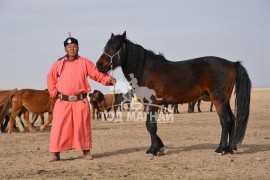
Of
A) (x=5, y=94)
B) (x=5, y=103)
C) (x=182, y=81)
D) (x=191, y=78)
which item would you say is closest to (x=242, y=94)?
(x=191, y=78)

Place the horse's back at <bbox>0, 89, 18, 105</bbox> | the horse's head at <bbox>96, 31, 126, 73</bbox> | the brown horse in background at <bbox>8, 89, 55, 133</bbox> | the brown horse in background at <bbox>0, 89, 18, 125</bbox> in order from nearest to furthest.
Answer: the horse's head at <bbox>96, 31, 126, 73</bbox> → the brown horse in background at <bbox>0, 89, 18, 125</bbox> → the brown horse in background at <bbox>8, 89, 55, 133</bbox> → the horse's back at <bbox>0, 89, 18, 105</bbox>

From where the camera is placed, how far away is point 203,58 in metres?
8.42

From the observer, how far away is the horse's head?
8.14m

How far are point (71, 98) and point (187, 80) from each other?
2256 millimetres

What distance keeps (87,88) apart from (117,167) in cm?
173

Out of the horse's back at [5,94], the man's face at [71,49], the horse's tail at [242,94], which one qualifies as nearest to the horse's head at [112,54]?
the man's face at [71,49]

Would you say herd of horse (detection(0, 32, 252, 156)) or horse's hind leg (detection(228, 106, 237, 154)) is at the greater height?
herd of horse (detection(0, 32, 252, 156))

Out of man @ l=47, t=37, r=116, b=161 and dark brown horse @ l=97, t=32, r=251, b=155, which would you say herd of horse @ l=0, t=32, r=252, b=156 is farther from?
man @ l=47, t=37, r=116, b=161

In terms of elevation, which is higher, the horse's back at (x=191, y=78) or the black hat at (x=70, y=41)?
the black hat at (x=70, y=41)

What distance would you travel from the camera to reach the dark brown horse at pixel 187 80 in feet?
27.0

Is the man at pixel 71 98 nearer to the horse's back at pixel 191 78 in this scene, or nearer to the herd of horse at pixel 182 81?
the herd of horse at pixel 182 81

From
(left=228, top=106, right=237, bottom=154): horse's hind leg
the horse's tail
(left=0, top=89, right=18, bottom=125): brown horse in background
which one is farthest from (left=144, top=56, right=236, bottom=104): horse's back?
(left=0, top=89, right=18, bottom=125): brown horse in background

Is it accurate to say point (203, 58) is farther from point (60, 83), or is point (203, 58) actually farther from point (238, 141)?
point (60, 83)

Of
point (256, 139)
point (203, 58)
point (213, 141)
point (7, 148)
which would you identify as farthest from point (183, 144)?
point (7, 148)
